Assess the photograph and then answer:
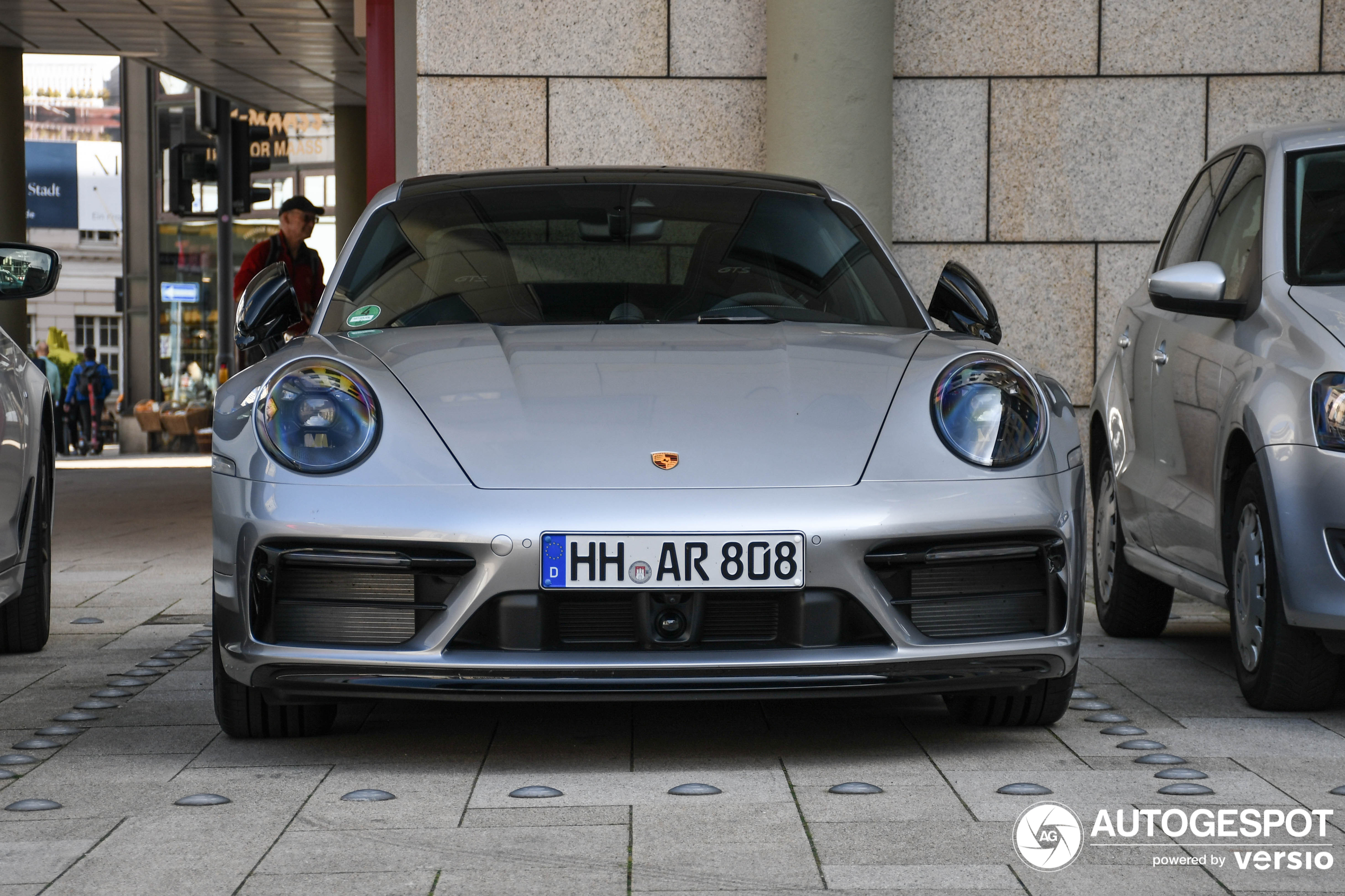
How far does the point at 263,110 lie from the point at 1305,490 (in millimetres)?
19019

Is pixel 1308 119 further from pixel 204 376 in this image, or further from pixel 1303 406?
pixel 204 376

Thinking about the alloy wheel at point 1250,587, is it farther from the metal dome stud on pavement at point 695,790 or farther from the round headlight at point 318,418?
the round headlight at point 318,418

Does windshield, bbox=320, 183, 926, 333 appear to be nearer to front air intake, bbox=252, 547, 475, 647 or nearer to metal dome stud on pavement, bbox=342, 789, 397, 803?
front air intake, bbox=252, 547, 475, 647

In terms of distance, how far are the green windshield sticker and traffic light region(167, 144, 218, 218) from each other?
1301cm

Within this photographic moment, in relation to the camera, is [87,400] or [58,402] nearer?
[87,400]

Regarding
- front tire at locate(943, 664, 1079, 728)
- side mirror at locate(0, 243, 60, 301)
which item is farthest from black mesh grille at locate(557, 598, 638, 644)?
side mirror at locate(0, 243, 60, 301)

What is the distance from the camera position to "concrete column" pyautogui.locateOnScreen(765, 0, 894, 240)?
7250 mm

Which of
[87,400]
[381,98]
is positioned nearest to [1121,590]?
[381,98]

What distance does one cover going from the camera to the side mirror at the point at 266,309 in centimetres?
430

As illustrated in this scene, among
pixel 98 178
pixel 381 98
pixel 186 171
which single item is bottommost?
pixel 381 98

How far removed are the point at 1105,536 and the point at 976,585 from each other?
257 centimetres

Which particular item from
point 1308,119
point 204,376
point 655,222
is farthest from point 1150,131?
point 204,376

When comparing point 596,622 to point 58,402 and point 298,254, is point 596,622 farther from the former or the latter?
point 58,402

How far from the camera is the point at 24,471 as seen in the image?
498 cm
